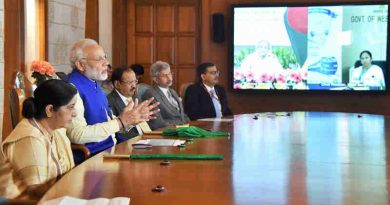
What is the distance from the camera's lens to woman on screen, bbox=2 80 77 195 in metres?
2.42

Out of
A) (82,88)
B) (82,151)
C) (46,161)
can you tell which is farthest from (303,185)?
(82,88)

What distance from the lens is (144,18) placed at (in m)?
8.30

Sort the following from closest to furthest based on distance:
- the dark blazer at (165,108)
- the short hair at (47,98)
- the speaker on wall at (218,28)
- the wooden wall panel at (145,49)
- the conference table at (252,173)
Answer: the conference table at (252,173)
the short hair at (47,98)
the dark blazer at (165,108)
the speaker on wall at (218,28)
the wooden wall panel at (145,49)

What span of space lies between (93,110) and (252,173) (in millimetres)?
1517

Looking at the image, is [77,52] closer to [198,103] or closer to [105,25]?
[198,103]

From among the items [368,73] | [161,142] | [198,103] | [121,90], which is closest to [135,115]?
[161,142]

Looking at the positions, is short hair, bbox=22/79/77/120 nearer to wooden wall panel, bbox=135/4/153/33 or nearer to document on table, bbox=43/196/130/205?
document on table, bbox=43/196/130/205

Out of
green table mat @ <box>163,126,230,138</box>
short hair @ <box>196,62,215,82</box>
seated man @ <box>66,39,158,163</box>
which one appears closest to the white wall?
short hair @ <box>196,62,215,82</box>

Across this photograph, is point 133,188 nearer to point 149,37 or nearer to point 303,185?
point 303,185

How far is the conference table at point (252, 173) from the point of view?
1960 mm

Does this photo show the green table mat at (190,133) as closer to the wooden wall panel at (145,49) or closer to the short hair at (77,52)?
the short hair at (77,52)

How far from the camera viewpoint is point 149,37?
833 cm

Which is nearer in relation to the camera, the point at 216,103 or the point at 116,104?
the point at 116,104

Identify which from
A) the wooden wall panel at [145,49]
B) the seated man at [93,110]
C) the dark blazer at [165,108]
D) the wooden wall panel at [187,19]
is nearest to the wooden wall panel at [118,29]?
the wooden wall panel at [145,49]
